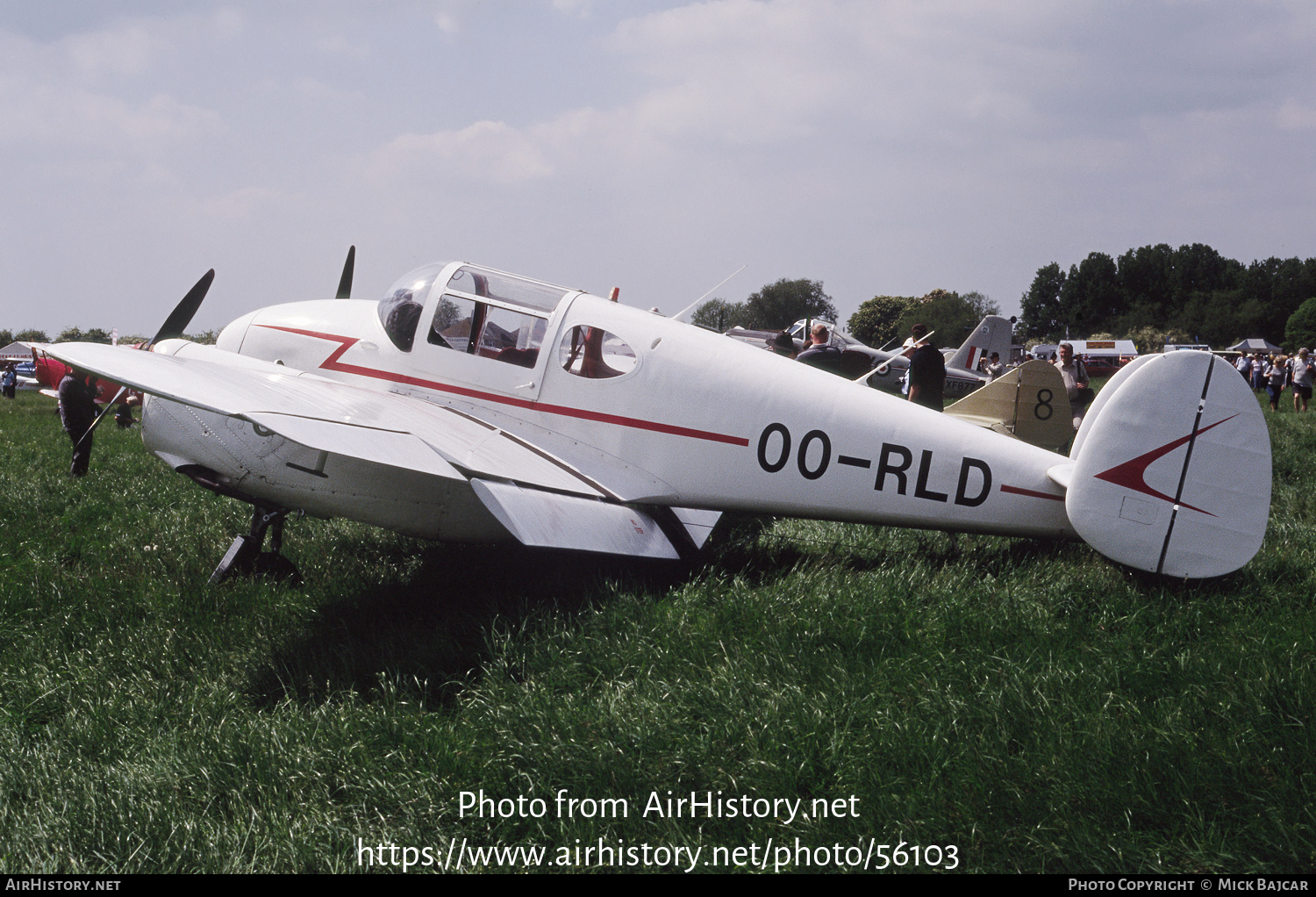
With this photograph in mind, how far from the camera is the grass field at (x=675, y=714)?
287 cm

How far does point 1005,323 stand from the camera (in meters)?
Answer: 23.2

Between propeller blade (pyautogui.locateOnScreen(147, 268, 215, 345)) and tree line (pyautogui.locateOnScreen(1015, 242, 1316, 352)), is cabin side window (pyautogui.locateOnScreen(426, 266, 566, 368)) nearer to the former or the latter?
propeller blade (pyautogui.locateOnScreen(147, 268, 215, 345))

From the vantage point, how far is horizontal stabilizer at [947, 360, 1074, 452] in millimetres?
8023

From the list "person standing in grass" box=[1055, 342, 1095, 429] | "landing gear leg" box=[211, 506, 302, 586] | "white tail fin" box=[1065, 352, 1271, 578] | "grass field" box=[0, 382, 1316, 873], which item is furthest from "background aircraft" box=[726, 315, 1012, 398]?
"landing gear leg" box=[211, 506, 302, 586]

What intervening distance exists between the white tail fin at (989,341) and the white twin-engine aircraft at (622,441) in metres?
19.0

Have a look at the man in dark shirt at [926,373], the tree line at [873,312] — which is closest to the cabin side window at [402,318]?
the man in dark shirt at [926,373]

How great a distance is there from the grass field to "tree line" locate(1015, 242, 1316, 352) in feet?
299

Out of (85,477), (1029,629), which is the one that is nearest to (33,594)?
(85,477)

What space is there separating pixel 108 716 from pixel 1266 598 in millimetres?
6191

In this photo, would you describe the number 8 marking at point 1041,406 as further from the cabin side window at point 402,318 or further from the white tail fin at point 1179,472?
the cabin side window at point 402,318

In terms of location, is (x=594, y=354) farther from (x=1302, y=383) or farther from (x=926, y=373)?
(x=1302, y=383)

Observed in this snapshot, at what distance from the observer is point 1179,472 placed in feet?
15.9

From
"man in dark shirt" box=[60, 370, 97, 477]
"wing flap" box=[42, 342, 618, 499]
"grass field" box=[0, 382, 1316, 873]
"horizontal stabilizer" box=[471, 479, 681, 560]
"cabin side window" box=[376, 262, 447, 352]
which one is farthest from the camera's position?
"man in dark shirt" box=[60, 370, 97, 477]

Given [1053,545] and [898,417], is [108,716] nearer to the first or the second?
[898,417]
